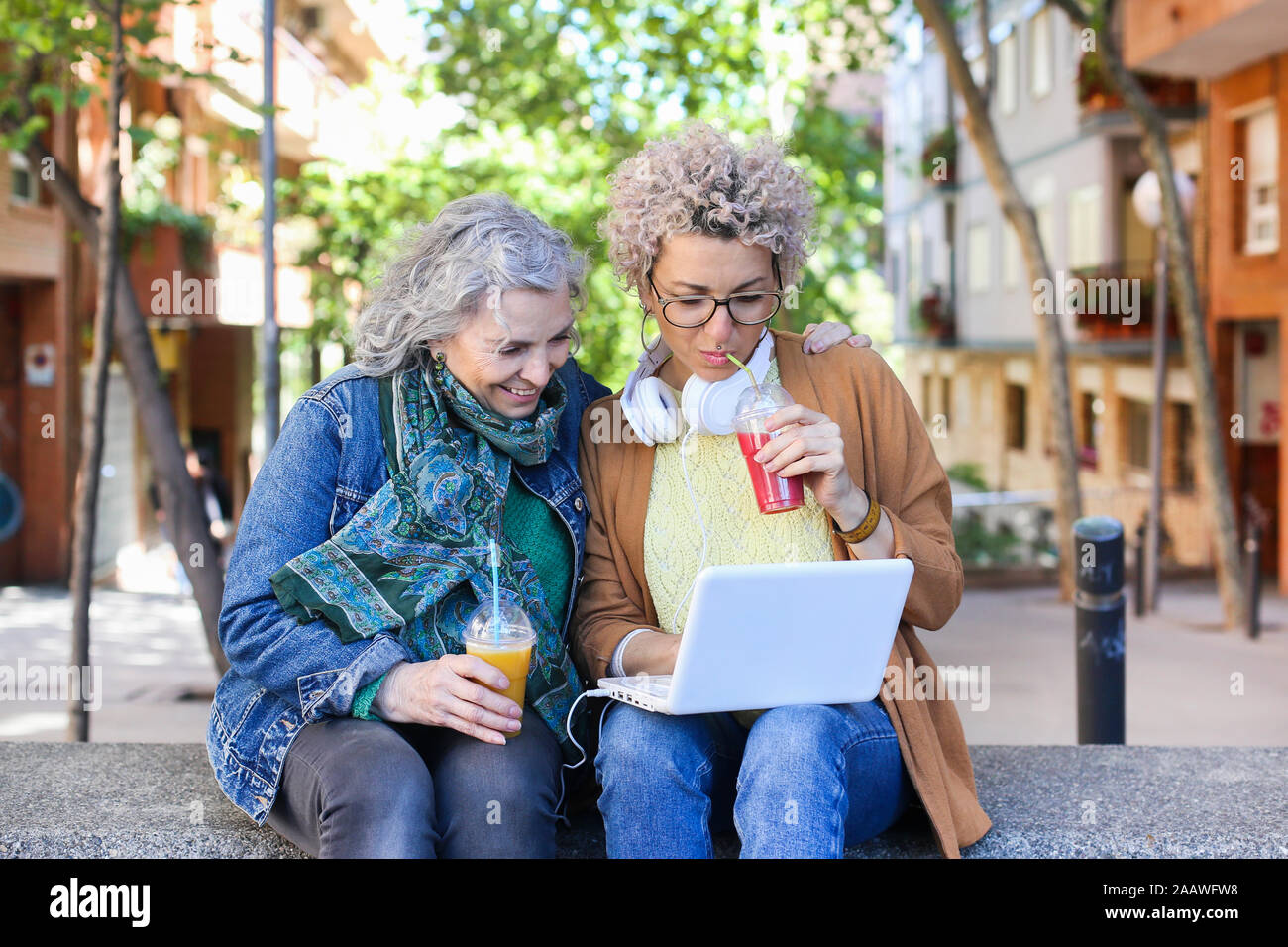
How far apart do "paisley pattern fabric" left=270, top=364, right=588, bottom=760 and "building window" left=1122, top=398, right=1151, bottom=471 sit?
20.5m

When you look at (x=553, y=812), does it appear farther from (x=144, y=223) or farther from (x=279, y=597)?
(x=144, y=223)

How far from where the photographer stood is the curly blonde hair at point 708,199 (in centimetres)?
274

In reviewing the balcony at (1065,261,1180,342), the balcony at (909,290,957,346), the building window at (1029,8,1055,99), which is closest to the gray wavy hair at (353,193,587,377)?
the balcony at (1065,261,1180,342)

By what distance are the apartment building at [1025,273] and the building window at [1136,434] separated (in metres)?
0.02

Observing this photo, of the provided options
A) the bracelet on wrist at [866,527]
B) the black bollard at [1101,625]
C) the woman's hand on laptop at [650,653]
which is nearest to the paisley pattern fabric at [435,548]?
the woman's hand on laptop at [650,653]

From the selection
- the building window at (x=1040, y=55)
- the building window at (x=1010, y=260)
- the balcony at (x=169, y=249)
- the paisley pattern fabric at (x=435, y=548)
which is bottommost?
the paisley pattern fabric at (x=435, y=548)

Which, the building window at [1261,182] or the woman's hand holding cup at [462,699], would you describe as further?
the building window at [1261,182]

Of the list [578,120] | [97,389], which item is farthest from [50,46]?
[578,120]

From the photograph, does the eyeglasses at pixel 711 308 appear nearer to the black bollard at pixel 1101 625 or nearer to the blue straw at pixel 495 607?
the blue straw at pixel 495 607

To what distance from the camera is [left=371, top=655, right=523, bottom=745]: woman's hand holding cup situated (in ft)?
7.68

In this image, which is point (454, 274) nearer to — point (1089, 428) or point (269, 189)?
point (269, 189)

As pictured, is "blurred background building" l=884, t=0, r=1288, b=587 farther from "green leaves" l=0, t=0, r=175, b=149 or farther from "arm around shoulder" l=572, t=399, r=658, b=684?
"arm around shoulder" l=572, t=399, r=658, b=684

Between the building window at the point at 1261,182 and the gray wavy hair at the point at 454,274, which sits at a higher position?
the building window at the point at 1261,182
